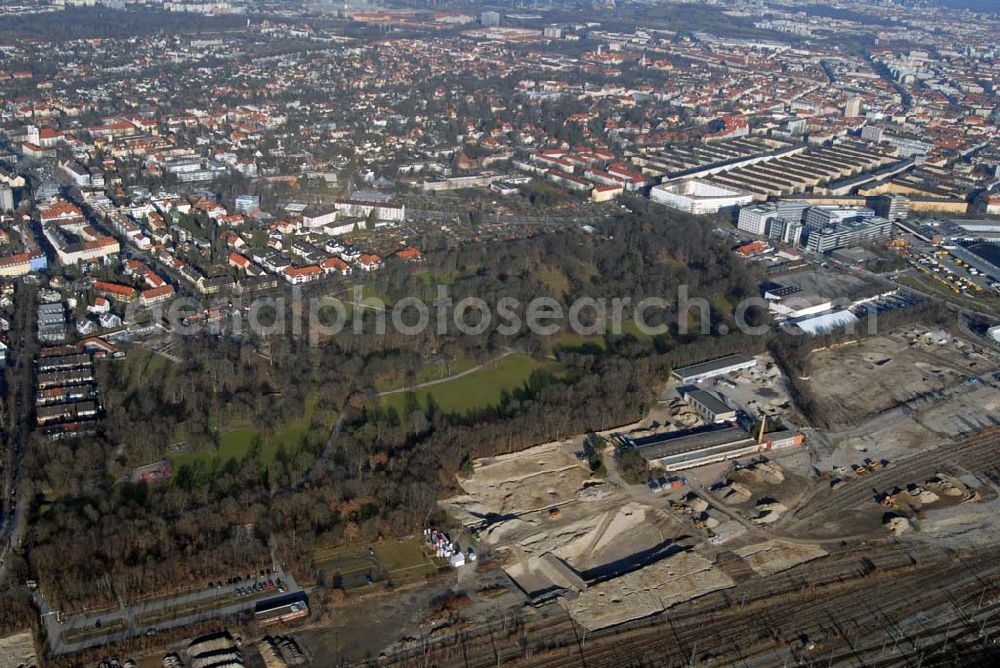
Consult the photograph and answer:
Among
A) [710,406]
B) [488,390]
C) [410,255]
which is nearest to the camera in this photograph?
[710,406]

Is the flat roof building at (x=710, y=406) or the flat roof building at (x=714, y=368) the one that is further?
the flat roof building at (x=714, y=368)

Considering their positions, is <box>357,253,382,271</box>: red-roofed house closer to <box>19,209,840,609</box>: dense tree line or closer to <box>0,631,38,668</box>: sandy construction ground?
<box>19,209,840,609</box>: dense tree line

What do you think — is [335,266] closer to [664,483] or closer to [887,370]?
[664,483]

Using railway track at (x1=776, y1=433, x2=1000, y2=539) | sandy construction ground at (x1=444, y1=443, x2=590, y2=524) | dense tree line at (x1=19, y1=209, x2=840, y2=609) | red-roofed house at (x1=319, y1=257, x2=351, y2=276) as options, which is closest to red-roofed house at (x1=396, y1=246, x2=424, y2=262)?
dense tree line at (x1=19, y1=209, x2=840, y2=609)

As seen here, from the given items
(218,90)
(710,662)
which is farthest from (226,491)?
(218,90)

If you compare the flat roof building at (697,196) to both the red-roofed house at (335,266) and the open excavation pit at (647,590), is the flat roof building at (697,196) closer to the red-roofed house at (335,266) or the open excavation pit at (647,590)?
the red-roofed house at (335,266)

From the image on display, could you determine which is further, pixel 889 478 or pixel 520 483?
pixel 889 478

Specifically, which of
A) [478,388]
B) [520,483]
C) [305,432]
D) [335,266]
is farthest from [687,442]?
[335,266]

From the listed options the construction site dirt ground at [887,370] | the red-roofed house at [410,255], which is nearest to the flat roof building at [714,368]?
the construction site dirt ground at [887,370]
